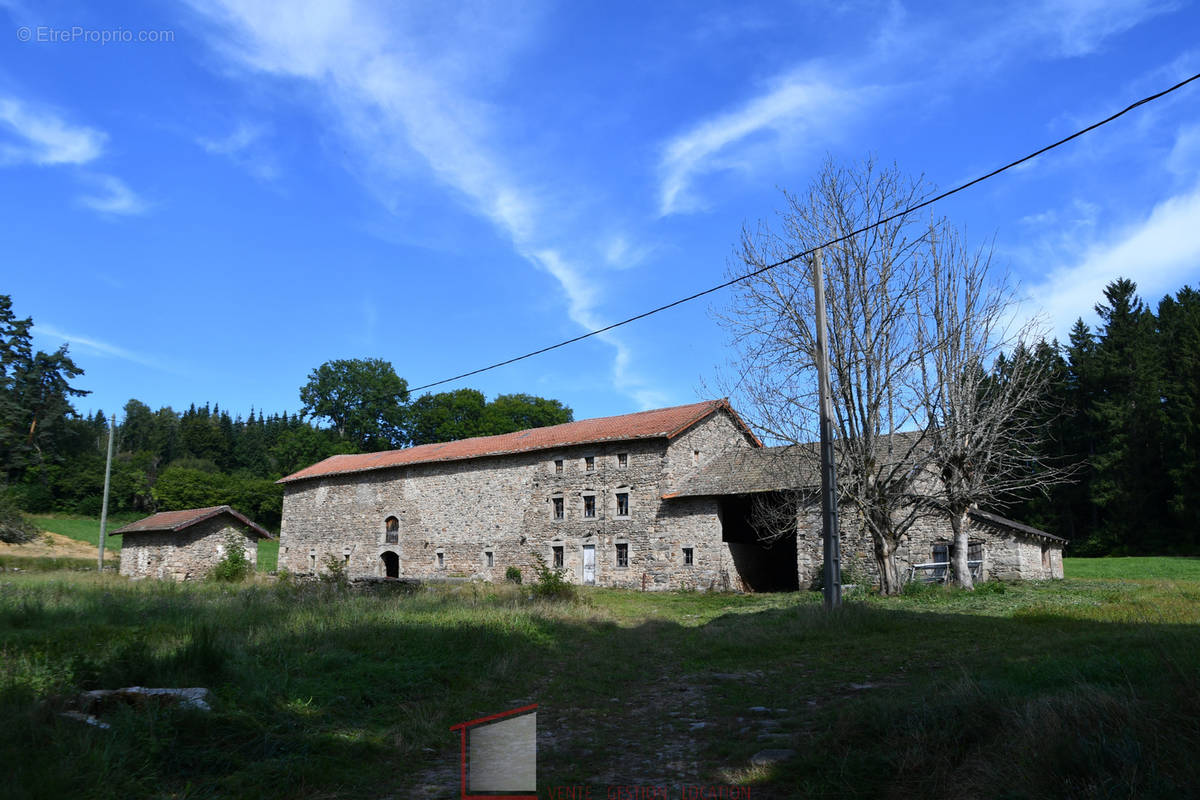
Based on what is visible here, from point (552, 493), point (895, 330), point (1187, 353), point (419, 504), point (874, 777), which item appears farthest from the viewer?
point (1187, 353)

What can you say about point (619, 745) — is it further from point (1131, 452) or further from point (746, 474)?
point (1131, 452)

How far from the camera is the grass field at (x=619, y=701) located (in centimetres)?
413

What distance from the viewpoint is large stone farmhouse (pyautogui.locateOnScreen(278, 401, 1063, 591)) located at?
23.8 meters

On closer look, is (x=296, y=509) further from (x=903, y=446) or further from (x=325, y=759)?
(x=325, y=759)

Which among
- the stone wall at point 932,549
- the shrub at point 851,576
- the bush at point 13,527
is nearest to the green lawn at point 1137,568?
the stone wall at point 932,549

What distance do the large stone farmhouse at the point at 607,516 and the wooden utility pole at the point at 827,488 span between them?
9926mm

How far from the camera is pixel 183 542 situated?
98.3ft

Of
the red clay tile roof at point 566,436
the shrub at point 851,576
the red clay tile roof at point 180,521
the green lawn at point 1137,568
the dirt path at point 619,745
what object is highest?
the red clay tile roof at point 566,436

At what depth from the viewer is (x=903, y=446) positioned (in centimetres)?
2275

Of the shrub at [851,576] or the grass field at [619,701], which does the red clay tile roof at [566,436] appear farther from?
the grass field at [619,701]

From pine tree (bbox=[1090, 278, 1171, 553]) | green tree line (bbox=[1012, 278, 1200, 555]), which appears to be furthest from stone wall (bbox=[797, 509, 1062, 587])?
pine tree (bbox=[1090, 278, 1171, 553])

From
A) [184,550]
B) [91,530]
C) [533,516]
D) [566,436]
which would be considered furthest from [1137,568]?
[91,530]

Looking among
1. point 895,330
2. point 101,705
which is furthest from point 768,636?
point 895,330

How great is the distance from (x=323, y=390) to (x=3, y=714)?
2398 inches
